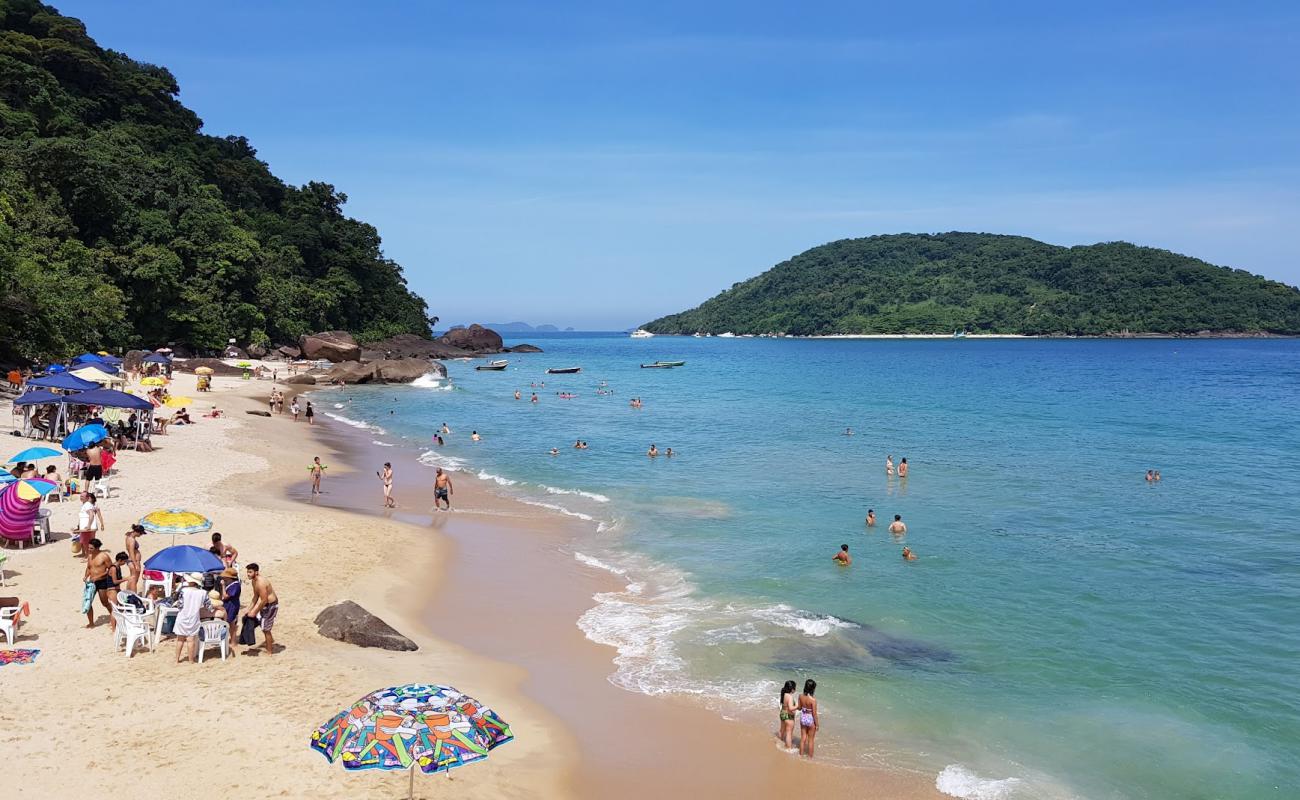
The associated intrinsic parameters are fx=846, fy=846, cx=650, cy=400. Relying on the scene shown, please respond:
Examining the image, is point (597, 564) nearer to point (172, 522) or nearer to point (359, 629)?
point (359, 629)

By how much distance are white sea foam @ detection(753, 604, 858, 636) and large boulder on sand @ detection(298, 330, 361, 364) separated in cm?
6666

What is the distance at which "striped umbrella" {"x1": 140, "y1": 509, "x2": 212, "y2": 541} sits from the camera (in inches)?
550

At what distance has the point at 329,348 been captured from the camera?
247ft

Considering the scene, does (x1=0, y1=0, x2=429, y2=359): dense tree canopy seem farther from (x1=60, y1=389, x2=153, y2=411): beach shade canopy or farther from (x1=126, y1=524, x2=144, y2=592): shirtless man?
(x1=126, y1=524, x2=144, y2=592): shirtless man

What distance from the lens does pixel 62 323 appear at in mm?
36969

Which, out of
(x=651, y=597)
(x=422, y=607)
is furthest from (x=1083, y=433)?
(x=422, y=607)

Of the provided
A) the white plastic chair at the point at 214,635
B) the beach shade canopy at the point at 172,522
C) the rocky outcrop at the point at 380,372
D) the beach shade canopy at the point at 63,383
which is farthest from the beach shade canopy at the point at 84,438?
the rocky outcrop at the point at 380,372

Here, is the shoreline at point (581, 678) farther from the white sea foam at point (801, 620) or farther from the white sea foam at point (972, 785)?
the white sea foam at point (801, 620)

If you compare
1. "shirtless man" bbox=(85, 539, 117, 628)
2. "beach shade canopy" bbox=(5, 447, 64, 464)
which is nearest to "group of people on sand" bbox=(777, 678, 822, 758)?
"shirtless man" bbox=(85, 539, 117, 628)

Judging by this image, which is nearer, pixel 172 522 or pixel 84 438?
pixel 172 522

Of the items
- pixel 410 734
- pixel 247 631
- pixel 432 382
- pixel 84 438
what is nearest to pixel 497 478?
pixel 84 438

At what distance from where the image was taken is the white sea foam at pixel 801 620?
14906 millimetres

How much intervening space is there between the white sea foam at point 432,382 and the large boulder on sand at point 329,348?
9.86 meters

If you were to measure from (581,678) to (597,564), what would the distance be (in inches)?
253
